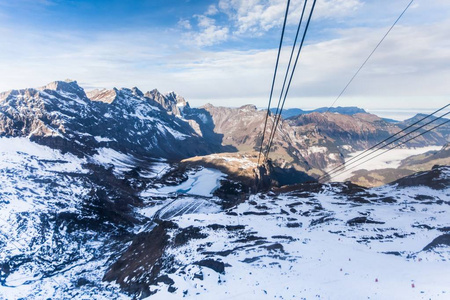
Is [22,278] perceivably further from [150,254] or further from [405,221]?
[405,221]

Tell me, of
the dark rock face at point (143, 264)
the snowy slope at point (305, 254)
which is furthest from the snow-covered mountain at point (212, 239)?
the dark rock face at point (143, 264)

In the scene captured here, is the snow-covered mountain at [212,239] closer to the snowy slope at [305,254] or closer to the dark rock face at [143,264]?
the snowy slope at [305,254]

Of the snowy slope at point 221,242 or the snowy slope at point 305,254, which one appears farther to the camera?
the snowy slope at point 221,242

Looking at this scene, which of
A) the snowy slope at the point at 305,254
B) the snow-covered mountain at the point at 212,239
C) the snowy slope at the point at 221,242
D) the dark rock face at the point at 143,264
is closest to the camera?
the snowy slope at the point at 305,254

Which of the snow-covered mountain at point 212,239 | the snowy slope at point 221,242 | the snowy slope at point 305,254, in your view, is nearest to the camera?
the snowy slope at point 305,254

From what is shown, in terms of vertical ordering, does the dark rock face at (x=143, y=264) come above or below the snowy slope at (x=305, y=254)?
below

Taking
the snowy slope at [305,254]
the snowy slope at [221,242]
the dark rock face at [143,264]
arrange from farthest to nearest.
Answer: the dark rock face at [143,264]
the snowy slope at [221,242]
the snowy slope at [305,254]

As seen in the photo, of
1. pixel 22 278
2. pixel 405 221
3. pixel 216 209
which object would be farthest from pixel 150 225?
pixel 405 221

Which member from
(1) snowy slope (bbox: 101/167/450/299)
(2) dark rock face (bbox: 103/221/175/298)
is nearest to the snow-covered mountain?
(1) snowy slope (bbox: 101/167/450/299)

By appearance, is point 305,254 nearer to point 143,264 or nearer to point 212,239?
point 212,239

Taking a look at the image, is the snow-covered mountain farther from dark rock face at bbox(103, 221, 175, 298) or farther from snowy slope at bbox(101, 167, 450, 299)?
dark rock face at bbox(103, 221, 175, 298)

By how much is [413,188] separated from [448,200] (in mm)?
16737

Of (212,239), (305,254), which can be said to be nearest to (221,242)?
(212,239)

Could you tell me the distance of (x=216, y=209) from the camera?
391 feet
